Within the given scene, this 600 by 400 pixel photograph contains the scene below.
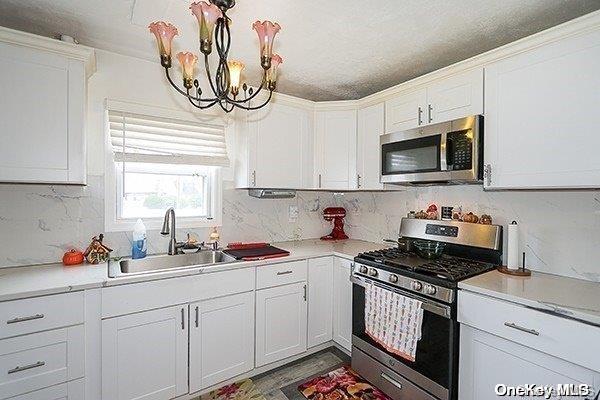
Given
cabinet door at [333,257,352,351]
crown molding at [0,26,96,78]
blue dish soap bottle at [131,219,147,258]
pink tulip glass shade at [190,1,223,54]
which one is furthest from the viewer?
cabinet door at [333,257,352,351]

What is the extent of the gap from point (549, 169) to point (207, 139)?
2.36 meters

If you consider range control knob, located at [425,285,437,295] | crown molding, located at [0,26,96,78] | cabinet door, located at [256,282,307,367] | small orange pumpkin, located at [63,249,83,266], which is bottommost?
cabinet door, located at [256,282,307,367]

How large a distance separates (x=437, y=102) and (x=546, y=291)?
1325mm

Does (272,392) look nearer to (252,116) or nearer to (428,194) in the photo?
(428,194)

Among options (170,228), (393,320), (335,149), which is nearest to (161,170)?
(170,228)

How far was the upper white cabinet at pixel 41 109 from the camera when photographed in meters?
1.62

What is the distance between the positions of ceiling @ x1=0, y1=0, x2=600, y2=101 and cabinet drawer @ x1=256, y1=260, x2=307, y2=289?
1582 mm

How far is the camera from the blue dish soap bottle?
2.16m

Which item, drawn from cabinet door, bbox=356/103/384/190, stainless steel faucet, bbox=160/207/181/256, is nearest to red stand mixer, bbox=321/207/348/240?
cabinet door, bbox=356/103/384/190

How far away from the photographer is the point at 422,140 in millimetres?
2102

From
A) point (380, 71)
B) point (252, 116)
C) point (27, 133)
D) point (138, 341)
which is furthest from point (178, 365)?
point (380, 71)

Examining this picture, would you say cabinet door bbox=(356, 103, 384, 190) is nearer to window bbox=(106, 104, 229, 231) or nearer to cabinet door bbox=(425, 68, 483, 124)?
cabinet door bbox=(425, 68, 483, 124)

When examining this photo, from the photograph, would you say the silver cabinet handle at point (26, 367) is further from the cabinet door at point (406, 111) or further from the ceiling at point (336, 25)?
the cabinet door at point (406, 111)

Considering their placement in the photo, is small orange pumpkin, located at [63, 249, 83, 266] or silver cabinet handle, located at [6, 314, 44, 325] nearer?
silver cabinet handle, located at [6, 314, 44, 325]
